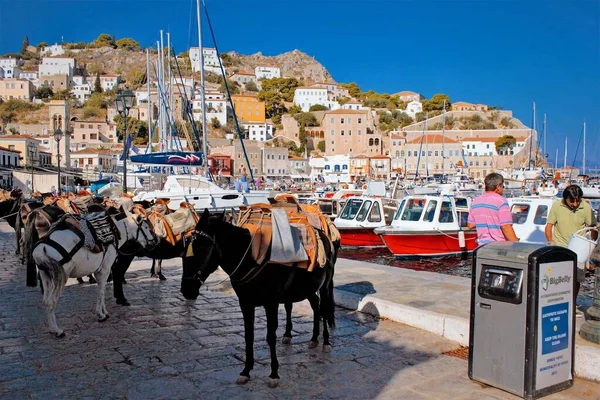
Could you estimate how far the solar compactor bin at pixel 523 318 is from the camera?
4719 millimetres

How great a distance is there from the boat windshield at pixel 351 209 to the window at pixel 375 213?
78 cm

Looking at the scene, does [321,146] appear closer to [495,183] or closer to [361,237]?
[361,237]

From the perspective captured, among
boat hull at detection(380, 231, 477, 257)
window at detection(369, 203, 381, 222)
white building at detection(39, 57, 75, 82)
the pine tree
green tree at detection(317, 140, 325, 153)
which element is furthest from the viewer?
white building at detection(39, 57, 75, 82)

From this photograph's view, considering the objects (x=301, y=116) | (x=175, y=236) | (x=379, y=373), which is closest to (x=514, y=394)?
(x=379, y=373)

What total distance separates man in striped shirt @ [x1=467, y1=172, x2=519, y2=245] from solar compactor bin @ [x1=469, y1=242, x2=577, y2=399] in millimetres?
1896

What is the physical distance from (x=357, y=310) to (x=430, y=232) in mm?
13062

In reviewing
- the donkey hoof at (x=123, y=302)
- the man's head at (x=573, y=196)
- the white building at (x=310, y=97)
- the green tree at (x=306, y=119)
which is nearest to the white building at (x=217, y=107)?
the green tree at (x=306, y=119)

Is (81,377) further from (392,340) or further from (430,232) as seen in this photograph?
A: (430,232)

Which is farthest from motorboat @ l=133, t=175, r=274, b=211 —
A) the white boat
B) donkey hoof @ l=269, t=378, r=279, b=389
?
donkey hoof @ l=269, t=378, r=279, b=389

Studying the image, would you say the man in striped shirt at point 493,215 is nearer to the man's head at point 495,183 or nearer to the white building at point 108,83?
the man's head at point 495,183

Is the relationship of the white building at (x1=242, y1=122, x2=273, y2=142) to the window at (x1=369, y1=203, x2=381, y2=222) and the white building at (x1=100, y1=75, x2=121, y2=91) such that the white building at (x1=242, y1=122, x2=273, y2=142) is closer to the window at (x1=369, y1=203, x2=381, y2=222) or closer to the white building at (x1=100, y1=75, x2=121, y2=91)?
the white building at (x1=100, y1=75, x2=121, y2=91)

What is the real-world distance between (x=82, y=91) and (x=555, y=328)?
183030 mm

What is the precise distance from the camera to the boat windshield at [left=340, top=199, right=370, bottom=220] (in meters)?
26.0

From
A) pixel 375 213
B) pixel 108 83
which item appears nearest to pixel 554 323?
pixel 375 213
